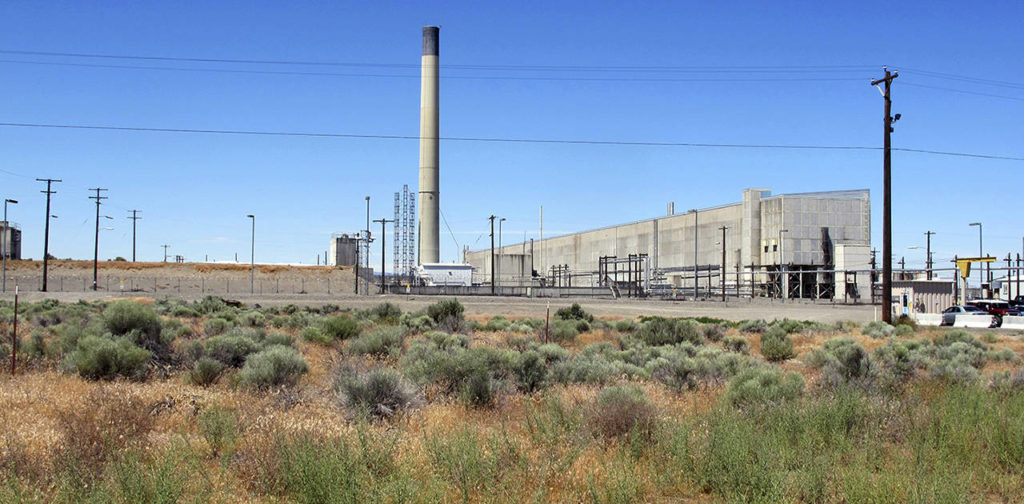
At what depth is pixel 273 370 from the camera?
12.6m

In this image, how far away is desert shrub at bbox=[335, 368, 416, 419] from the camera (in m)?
10.2

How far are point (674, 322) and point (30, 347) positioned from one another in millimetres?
17155

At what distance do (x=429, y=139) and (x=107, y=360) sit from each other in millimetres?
74066

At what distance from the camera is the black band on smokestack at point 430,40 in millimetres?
87938

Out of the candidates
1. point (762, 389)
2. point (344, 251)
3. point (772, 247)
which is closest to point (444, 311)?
point (762, 389)

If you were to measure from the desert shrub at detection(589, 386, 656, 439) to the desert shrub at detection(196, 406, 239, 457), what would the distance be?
3.85 meters

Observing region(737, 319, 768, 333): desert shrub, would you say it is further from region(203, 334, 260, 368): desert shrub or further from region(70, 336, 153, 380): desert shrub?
region(70, 336, 153, 380): desert shrub

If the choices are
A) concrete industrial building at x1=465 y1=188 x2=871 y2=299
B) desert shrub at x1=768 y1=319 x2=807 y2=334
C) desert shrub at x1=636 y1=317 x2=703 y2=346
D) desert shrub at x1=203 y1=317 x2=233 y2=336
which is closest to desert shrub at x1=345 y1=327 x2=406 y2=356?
desert shrub at x1=203 y1=317 x2=233 y2=336

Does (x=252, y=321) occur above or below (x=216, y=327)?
below

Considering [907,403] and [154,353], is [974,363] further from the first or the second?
[154,353]

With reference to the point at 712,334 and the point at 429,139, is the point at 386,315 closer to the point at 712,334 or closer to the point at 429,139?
the point at 712,334

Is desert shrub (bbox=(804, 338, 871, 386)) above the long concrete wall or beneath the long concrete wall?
beneath

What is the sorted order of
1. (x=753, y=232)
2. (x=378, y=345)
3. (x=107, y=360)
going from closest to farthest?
(x=107, y=360), (x=378, y=345), (x=753, y=232)

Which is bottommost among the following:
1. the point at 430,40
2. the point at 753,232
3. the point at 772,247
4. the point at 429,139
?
the point at 772,247
